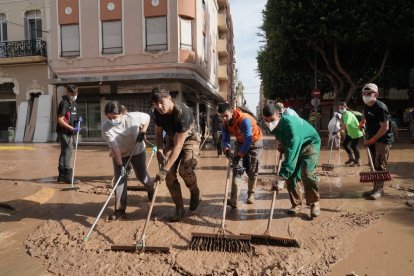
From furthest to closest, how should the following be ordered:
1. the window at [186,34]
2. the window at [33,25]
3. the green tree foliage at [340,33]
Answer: the window at [33,25], the window at [186,34], the green tree foliage at [340,33]

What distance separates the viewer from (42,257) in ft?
12.5

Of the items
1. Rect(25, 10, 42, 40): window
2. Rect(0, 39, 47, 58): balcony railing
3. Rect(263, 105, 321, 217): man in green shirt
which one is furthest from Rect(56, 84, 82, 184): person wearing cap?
Rect(25, 10, 42, 40): window

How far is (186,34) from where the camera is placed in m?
19.8

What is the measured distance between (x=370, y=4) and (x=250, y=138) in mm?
13463

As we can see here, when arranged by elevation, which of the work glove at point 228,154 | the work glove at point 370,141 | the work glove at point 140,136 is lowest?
the work glove at point 228,154

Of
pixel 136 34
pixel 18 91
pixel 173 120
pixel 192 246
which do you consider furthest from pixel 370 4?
pixel 18 91

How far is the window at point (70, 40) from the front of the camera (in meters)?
20.4

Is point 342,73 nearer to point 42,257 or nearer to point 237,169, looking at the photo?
point 237,169

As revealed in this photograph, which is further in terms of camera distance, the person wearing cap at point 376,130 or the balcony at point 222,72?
the balcony at point 222,72

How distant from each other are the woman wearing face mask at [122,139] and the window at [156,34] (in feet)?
49.0

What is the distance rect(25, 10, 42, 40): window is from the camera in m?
21.6

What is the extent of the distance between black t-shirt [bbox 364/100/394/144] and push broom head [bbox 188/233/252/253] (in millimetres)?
3250

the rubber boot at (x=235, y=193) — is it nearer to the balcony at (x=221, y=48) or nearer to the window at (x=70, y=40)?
the window at (x=70, y=40)

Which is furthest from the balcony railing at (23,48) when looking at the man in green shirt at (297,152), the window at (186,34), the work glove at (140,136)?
the man in green shirt at (297,152)
